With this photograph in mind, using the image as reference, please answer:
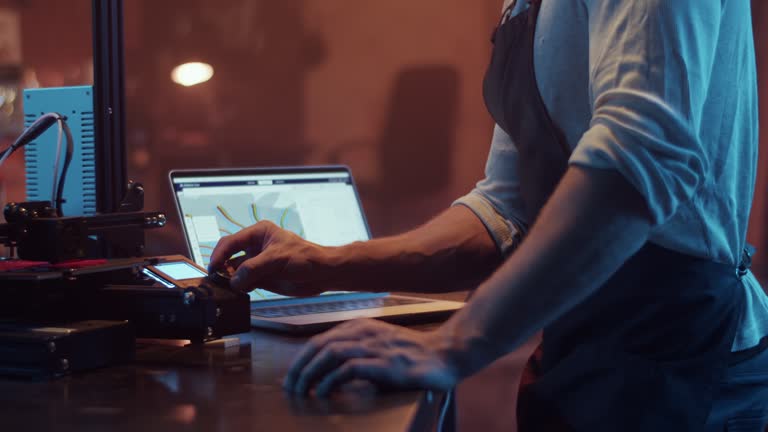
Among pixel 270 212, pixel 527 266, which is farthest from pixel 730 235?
pixel 270 212

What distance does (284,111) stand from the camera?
2135 mm

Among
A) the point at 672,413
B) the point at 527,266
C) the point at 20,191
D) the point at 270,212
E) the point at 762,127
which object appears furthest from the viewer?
the point at 20,191

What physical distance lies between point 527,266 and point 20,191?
6.79ft

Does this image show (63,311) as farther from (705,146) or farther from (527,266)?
(705,146)

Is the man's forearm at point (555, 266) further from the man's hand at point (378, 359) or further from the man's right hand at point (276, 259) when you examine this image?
the man's right hand at point (276, 259)

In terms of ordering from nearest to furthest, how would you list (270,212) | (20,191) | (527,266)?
(527,266) → (270,212) → (20,191)

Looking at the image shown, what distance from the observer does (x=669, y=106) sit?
28.3 inches

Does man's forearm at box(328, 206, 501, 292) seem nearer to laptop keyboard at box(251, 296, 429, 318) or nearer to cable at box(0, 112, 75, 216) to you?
laptop keyboard at box(251, 296, 429, 318)

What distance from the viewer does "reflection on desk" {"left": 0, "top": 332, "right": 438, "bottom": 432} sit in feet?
2.16

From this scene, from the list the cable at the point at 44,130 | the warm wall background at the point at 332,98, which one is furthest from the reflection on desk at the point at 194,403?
the warm wall background at the point at 332,98

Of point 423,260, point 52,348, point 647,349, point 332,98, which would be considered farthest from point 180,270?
point 332,98

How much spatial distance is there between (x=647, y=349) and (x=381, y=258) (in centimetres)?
40

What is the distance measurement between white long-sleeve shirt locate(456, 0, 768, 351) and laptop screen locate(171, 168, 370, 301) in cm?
53

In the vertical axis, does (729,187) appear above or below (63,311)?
above
